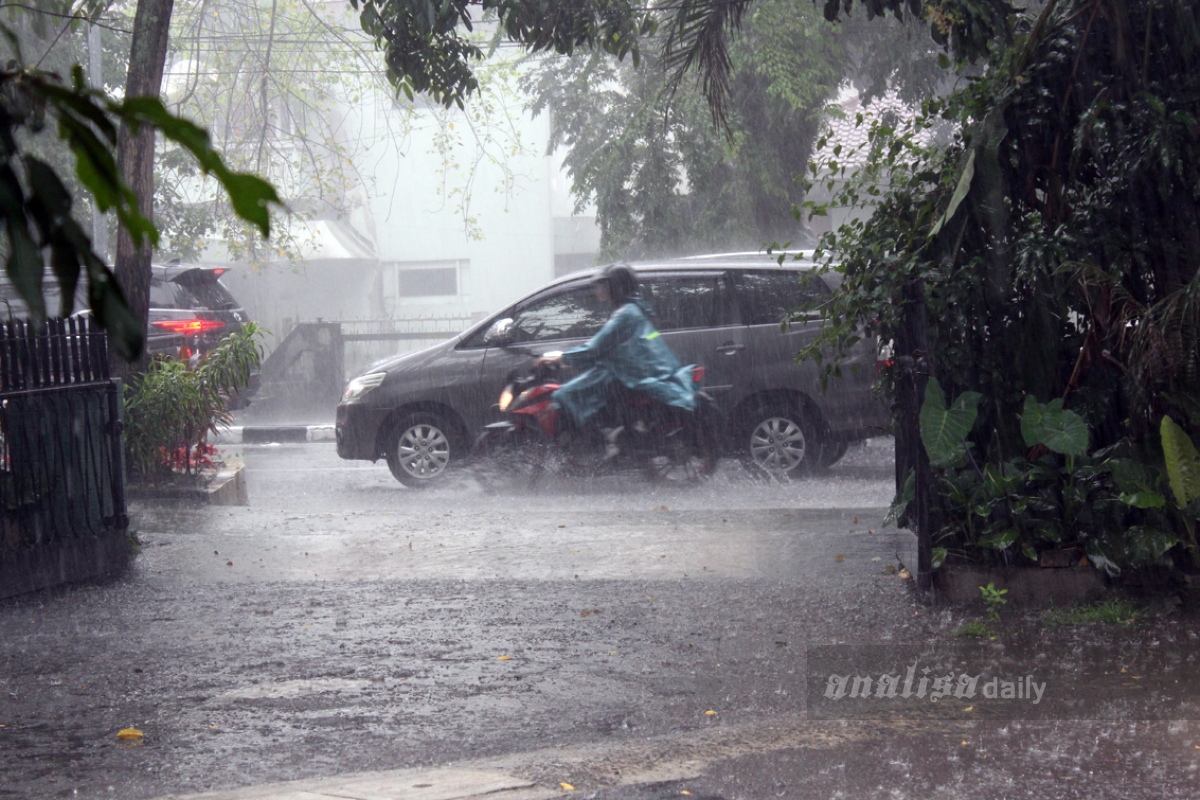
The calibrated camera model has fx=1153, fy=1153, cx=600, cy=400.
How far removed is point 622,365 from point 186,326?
6082 mm

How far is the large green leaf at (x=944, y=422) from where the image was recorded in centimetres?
538

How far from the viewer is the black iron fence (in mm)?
6211

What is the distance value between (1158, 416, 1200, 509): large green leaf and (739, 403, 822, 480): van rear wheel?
16.9ft

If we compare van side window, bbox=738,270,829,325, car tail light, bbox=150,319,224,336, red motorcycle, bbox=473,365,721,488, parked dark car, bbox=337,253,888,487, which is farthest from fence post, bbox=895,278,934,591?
car tail light, bbox=150,319,224,336

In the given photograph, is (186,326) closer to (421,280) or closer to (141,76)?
(141,76)

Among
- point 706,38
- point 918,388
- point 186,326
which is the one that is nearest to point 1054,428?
point 918,388

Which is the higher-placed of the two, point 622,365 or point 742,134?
point 742,134

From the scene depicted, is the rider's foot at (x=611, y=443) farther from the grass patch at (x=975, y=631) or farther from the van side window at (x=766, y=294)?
the grass patch at (x=975, y=631)

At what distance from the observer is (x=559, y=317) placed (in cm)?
1054

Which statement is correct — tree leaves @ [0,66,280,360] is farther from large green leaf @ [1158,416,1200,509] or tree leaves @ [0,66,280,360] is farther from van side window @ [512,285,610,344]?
van side window @ [512,285,610,344]

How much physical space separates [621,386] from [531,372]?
85 cm

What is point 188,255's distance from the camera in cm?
2116

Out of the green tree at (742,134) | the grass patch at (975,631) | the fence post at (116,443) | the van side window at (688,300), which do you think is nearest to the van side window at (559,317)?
the van side window at (688,300)


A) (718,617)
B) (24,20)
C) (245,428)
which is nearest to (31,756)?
(718,617)
